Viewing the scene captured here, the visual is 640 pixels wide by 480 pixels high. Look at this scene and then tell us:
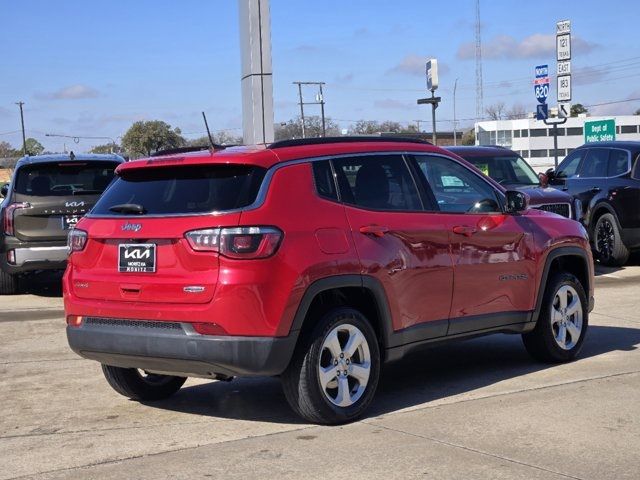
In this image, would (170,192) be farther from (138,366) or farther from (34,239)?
(34,239)

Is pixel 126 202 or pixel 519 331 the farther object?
pixel 519 331

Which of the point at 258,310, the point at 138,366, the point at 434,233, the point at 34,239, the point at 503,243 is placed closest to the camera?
the point at 258,310

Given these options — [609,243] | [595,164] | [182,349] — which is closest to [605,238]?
[609,243]

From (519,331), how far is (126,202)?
10.8 ft

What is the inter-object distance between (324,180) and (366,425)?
1600 millimetres

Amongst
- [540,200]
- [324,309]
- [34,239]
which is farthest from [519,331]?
[34,239]

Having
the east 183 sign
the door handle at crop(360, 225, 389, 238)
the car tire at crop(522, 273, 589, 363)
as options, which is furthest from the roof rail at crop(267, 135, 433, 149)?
the east 183 sign

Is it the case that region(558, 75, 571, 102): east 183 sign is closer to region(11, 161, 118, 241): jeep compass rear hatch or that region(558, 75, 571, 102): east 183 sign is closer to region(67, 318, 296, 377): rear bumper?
region(11, 161, 118, 241): jeep compass rear hatch

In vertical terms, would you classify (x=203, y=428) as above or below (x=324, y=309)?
below

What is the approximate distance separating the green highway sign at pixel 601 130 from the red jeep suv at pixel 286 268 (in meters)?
27.2

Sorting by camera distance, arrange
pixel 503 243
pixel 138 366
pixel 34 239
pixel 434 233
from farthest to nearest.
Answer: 1. pixel 34 239
2. pixel 503 243
3. pixel 434 233
4. pixel 138 366

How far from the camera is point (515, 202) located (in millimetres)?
7094

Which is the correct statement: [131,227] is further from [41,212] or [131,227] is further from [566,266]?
[41,212]

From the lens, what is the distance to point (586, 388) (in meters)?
6.71
